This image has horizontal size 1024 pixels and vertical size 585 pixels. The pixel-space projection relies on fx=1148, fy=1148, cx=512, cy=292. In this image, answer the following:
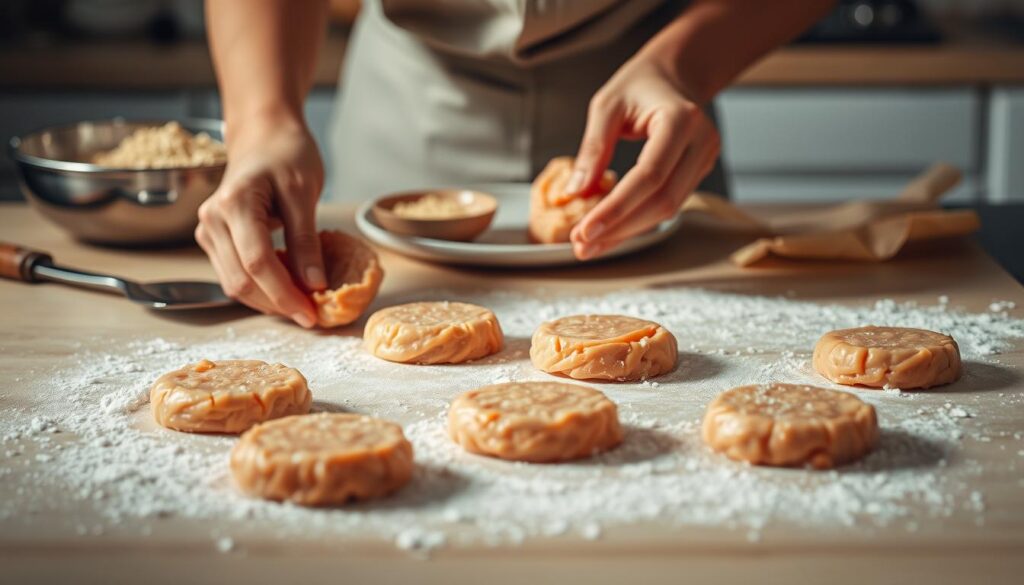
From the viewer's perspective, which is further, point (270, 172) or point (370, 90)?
point (370, 90)

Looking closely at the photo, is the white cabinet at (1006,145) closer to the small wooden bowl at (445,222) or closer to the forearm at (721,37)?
the forearm at (721,37)

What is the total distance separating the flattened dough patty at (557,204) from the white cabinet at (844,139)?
1.65 m

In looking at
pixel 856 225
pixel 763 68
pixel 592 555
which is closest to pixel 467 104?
pixel 856 225

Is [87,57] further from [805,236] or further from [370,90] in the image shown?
[805,236]

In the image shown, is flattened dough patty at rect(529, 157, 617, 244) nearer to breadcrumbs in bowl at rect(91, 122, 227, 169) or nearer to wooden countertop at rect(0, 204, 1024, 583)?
breadcrumbs in bowl at rect(91, 122, 227, 169)

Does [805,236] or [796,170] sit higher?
[805,236]

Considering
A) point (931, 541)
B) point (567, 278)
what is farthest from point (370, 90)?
point (931, 541)

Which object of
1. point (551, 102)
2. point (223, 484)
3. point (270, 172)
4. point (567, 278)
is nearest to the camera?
point (223, 484)

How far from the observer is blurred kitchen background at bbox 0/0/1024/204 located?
10.3ft

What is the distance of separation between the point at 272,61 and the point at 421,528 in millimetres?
948

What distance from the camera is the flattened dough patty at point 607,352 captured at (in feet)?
3.91

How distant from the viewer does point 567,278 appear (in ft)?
5.19

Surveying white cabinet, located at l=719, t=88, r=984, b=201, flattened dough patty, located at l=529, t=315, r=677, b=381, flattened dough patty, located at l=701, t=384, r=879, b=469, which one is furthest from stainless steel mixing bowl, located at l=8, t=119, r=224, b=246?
white cabinet, located at l=719, t=88, r=984, b=201

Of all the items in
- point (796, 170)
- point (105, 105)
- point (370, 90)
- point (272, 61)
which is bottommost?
point (796, 170)
